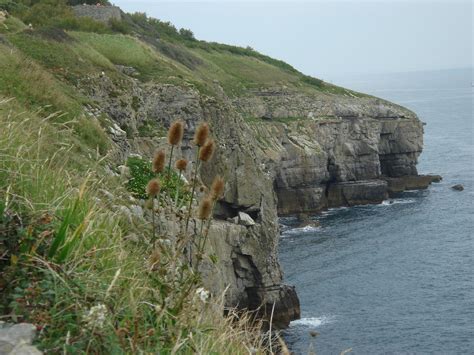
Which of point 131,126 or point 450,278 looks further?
point 450,278

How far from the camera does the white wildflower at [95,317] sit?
4789 millimetres

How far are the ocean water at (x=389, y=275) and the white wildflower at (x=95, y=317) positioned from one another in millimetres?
32516

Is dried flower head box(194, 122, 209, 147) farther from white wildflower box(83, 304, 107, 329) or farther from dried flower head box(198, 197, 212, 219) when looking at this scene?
white wildflower box(83, 304, 107, 329)

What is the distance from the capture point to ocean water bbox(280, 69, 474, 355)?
3888 cm

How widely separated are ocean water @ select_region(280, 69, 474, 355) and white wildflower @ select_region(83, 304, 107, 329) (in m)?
32.5

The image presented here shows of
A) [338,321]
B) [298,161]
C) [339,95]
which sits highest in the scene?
[339,95]

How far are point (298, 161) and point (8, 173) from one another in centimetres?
7675

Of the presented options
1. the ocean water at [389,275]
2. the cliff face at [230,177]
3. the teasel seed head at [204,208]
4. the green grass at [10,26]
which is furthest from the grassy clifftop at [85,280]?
the ocean water at [389,275]

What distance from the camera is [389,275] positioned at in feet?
169

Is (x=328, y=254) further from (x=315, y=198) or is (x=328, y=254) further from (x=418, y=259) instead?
(x=315, y=198)

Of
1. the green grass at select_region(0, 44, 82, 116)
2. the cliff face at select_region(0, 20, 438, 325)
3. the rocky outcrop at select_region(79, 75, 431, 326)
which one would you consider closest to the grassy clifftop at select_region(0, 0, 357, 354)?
the cliff face at select_region(0, 20, 438, 325)

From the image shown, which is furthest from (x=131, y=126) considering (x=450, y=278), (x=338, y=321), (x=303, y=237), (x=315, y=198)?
(x=315, y=198)

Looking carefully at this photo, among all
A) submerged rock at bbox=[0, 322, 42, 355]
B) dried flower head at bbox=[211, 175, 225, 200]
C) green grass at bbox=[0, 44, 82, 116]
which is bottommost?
submerged rock at bbox=[0, 322, 42, 355]

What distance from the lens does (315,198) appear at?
81.0 m
